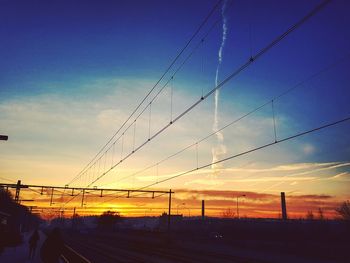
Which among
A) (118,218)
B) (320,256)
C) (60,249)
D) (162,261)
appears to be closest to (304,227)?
(320,256)

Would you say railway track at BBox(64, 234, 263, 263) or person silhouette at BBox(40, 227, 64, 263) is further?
railway track at BBox(64, 234, 263, 263)

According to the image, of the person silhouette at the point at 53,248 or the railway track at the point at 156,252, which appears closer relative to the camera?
the person silhouette at the point at 53,248

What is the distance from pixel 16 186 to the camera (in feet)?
123

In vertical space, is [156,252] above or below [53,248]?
below

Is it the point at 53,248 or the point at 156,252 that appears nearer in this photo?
the point at 53,248

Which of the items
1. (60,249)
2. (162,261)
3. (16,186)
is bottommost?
(162,261)

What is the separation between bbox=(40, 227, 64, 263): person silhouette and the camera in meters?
10.7

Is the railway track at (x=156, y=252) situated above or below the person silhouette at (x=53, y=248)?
below

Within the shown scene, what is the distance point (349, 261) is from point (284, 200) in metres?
72.7

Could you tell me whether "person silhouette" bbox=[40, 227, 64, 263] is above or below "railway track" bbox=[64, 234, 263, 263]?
above

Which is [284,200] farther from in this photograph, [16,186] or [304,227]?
[16,186]

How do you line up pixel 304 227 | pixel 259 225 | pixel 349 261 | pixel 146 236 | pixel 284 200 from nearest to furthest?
pixel 349 261
pixel 304 227
pixel 146 236
pixel 259 225
pixel 284 200

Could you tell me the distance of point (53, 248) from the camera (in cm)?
1082

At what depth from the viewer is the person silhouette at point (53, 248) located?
10.7m
